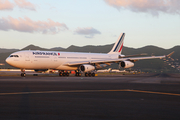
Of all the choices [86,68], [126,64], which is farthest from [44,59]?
[126,64]

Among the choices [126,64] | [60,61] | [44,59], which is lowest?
[126,64]

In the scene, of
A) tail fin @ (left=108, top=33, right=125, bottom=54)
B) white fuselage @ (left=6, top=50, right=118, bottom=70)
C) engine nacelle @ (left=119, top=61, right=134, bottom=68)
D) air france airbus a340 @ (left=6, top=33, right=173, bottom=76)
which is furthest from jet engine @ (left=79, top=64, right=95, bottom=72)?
tail fin @ (left=108, top=33, right=125, bottom=54)

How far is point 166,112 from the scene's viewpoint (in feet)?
29.1

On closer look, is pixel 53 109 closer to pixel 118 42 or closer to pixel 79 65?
pixel 79 65

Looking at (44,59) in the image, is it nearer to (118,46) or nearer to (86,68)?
(86,68)

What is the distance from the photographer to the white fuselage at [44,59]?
4403 cm

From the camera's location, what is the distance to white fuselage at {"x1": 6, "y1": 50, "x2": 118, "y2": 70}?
44.0 metres

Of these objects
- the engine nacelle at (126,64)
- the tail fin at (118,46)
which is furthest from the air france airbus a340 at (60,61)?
the tail fin at (118,46)

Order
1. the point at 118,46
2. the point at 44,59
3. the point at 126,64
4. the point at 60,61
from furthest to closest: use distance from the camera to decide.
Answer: the point at 118,46 → the point at 126,64 → the point at 60,61 → the point at 44,59

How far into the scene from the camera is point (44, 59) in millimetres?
46688

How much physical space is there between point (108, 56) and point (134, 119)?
52.9m

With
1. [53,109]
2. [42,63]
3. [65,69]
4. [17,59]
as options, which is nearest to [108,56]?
[65,69]

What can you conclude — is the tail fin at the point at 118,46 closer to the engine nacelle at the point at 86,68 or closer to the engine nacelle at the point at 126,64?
the engine nacelle at the point at 126,64

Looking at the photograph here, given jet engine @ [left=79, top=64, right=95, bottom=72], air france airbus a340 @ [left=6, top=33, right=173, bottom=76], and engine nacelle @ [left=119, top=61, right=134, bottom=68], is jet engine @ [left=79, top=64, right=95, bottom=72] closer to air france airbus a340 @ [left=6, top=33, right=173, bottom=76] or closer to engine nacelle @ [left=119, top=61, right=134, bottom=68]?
air france airbus a340 @ [left=6, top=33, right=173, bottom=76]
